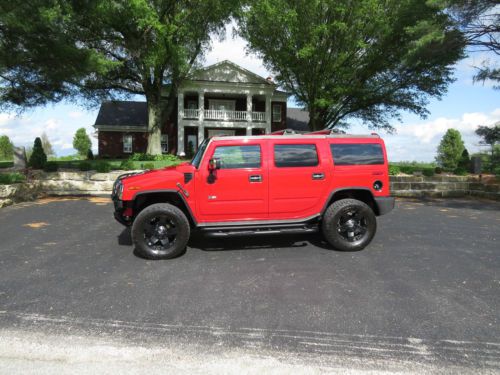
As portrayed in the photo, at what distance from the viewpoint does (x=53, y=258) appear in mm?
4988

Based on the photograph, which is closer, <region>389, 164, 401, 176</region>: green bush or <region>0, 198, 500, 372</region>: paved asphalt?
<region>0, 198, 500, 372</region>: paved asphalt

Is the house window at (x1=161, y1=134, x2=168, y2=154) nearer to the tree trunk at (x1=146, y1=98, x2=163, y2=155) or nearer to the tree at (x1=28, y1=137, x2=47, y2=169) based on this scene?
the tree trunk at (x1=146, y1=98, x2=163, y2=155)

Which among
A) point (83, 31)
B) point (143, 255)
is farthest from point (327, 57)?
point (143, 255)

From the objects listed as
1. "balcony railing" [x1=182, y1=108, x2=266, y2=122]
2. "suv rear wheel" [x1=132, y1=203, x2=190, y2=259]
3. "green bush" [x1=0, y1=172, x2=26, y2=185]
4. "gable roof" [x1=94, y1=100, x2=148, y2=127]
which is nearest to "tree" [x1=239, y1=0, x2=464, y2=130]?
"balcony railing" [x1=182, y1=108, x2=266, y2=122]

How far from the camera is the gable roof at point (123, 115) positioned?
3184cm

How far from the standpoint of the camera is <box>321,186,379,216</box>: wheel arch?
5.45 m

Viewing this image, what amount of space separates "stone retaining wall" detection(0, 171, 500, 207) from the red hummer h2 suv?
23.8 feet

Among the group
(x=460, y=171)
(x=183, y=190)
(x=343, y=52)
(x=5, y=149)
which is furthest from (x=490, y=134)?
(x=5, y=149)

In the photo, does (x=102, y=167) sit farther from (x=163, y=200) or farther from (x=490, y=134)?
(x=490, y=134)

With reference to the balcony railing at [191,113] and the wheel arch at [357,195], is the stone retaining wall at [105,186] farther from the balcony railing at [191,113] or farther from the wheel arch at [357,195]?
the balcony railing at [191,113]

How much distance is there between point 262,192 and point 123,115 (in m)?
32.0

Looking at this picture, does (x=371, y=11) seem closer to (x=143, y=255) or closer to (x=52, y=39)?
(x=52, y=39)

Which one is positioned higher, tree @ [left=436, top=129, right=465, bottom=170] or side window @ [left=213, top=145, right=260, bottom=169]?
tree @ [left=436, top=129, right=465, bottom=170]

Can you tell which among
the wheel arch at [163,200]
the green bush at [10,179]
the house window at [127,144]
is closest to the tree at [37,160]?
the green bush at [10,179]
